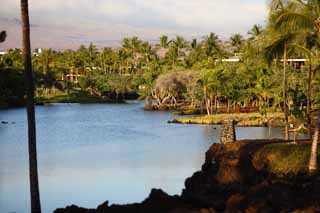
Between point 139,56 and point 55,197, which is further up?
point 139,56

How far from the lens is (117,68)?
465 ft

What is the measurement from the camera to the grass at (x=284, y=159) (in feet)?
68.3

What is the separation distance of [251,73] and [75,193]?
5293 centimetres

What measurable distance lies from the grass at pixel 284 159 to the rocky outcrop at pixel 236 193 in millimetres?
273

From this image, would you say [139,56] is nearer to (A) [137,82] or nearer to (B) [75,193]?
(A) [137,82]

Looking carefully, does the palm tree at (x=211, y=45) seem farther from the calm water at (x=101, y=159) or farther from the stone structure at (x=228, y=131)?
the stone structure at (x=228, y=131)

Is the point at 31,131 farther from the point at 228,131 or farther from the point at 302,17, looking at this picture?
the point at 228,131

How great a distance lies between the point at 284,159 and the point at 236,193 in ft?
13.7

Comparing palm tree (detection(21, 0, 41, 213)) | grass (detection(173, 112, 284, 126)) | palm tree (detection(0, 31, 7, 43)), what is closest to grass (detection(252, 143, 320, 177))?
palm tree (detection(21, 0, 41, 213))

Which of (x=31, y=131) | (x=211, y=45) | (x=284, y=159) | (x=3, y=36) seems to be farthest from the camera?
(x=211, y=45)

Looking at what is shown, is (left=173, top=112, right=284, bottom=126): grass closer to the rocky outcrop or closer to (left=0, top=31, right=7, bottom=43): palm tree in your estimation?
(left=0, top=31, right=7, bottom=43): palm tree

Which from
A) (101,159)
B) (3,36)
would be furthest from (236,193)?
(3,36)

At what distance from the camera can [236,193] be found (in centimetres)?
1781

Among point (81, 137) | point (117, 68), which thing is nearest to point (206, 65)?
point (81, 137)
